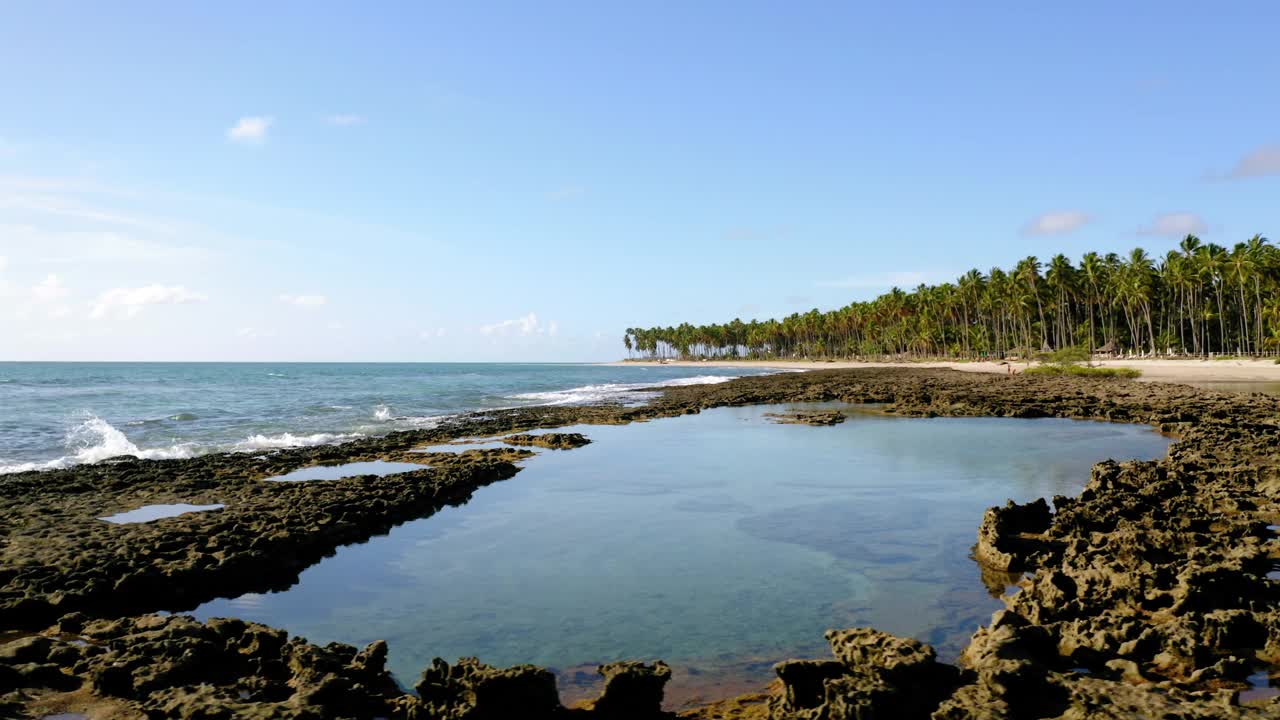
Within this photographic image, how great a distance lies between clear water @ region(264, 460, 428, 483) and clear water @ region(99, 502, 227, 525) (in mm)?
2898

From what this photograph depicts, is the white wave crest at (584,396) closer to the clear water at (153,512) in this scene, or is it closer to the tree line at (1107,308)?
the clear water at (153,512)

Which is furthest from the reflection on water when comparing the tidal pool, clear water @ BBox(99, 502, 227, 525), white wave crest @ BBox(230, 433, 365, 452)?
clear water @ BBox(99, 502, 227, 525)

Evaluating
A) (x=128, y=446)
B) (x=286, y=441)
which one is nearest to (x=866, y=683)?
(x=286, y=441)

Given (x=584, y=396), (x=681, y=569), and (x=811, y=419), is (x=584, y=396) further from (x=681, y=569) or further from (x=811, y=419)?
(x=681, y=569)

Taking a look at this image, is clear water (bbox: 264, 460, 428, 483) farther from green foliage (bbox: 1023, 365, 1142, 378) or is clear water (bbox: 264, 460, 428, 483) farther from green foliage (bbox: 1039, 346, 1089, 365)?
green foliage (bbox: 1039, 346, 1089, 365)

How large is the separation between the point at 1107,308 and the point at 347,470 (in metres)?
110

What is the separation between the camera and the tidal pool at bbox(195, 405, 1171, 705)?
779cm

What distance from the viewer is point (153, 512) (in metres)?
14.8

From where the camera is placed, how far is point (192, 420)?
A: 3891cm

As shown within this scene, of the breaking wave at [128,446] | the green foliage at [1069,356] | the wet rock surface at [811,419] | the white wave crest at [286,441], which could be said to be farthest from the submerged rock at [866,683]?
the green foliage at [1069,356]

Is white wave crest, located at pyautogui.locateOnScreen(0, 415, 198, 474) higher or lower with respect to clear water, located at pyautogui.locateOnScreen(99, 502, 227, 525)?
higher

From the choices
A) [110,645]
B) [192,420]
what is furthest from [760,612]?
[192,420]

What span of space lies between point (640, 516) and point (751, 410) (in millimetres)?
26019

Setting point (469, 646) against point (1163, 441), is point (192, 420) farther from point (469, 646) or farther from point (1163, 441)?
point (1163, 441)
